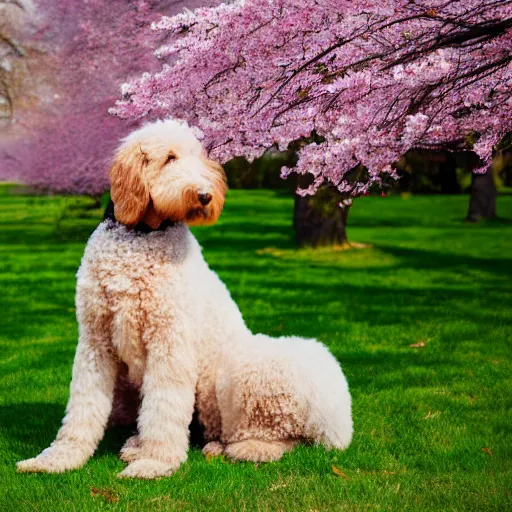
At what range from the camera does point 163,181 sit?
3.86 m

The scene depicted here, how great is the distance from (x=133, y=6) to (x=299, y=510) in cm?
1035

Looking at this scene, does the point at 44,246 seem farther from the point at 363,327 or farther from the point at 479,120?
the point at 479,120

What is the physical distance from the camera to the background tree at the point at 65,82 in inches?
535

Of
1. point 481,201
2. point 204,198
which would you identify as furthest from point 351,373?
point 481,201

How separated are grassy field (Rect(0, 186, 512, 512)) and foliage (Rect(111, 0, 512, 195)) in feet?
5.96

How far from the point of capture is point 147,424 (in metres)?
4.03

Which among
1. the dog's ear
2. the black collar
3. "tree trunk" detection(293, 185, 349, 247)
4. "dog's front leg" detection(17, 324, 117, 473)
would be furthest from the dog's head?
"tree trunk" detection(293, 185, 349, 247)

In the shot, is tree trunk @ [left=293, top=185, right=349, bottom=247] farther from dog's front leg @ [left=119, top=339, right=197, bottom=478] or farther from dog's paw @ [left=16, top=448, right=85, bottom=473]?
dog's paw @ [left=16, top=448, right=85, bottom=473]

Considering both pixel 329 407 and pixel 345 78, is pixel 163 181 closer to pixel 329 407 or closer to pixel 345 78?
pixel 329 407

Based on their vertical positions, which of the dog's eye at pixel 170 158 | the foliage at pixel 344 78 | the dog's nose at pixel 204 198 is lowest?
the dog's nose at pixel 204 198

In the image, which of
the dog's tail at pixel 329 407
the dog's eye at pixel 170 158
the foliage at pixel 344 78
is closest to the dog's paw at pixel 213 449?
the dog's tail at pixel 329 407

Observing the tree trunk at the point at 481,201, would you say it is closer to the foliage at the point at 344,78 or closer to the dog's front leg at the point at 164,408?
the foliage at the point at 344,78

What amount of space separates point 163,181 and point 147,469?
56.7 inches

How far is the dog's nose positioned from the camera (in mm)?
3789
